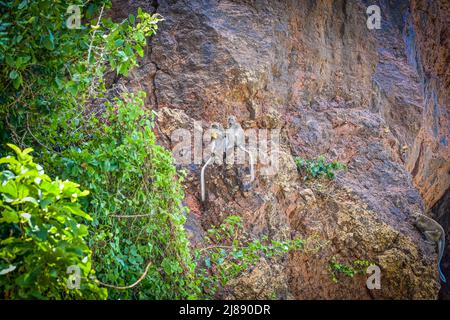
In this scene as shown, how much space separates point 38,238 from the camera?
328cm

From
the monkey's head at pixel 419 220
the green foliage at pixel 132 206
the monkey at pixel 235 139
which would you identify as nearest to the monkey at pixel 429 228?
the monkey's head at pixel 419 220

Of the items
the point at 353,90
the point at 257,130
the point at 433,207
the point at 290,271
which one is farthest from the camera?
the point at 433,207

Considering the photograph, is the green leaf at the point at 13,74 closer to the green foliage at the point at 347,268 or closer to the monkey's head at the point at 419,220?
the green foliage at the point at 347,268

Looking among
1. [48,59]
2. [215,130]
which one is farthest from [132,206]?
[215,130]

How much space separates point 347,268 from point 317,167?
1518 millimetres

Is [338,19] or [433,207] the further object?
[433,207]

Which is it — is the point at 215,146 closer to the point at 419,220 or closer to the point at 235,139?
the point at 235,139

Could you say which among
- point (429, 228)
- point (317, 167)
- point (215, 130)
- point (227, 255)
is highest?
point (215, 130)

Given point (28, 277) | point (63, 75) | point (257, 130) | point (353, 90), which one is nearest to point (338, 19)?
point (353, 90)

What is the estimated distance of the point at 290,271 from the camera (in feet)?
22.5
